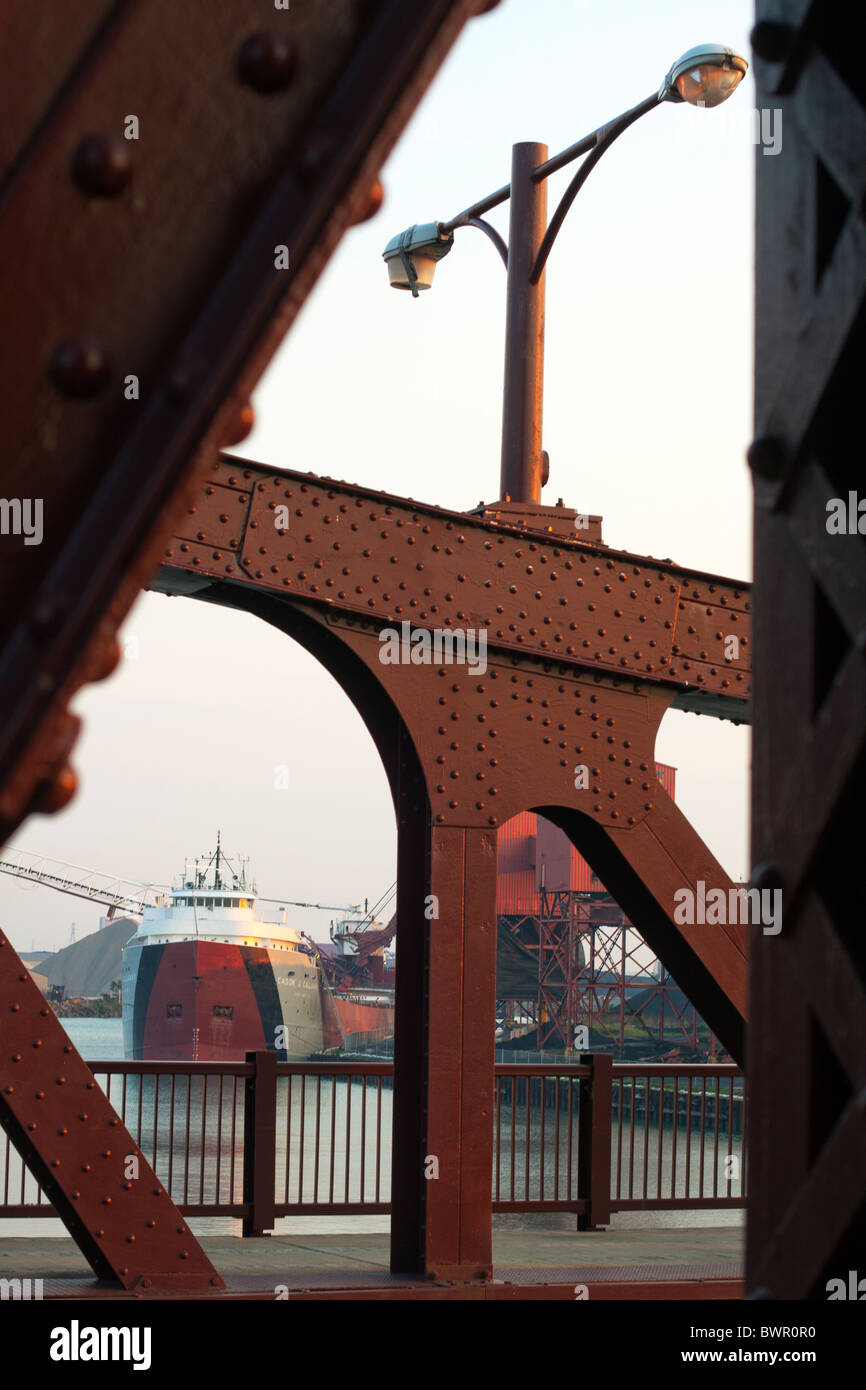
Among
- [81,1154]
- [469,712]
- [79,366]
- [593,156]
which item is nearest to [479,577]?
[469,712]

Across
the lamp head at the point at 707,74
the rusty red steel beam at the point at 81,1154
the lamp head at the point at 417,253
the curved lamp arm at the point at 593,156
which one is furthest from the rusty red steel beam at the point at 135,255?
the lamp head at the point at 417,253

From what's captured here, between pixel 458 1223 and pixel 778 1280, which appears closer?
pixel 778 1280

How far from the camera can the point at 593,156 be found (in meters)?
10.6

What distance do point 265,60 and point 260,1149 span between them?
9240mm

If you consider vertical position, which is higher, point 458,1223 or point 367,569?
point 367,569

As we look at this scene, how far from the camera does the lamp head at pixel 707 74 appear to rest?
Answer: 10.1 m

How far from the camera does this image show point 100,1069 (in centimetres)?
976

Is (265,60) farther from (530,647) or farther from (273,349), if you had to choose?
(530,647)

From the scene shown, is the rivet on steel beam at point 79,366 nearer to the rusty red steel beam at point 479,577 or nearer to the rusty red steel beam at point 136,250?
the rusty red steel beam at point 136,250

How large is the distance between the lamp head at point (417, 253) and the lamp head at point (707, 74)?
264cm

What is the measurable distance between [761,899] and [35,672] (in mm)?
1019

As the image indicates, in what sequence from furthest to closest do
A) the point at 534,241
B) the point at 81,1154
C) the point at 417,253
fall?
the point at 417,253 < the point at 534,241 < the point at 81,1154
